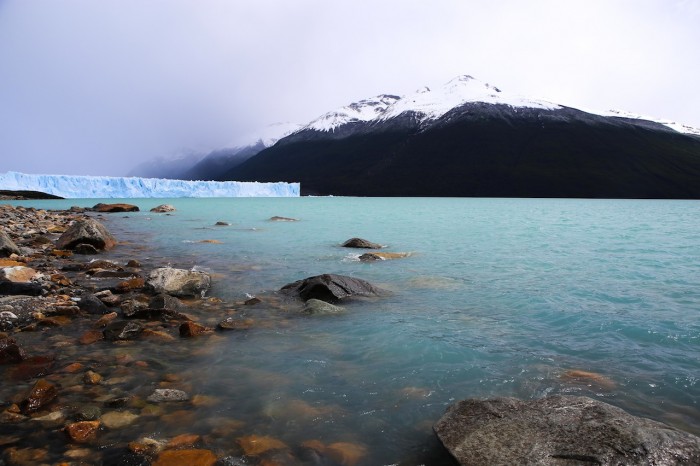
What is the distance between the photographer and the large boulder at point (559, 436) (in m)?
3.04

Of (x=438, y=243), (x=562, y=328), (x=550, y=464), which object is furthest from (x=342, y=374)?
(x=438, y=243)

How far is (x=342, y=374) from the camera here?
5219 mm

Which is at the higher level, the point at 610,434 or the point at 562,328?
the point at 610,434

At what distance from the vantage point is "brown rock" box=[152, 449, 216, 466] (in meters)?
3.23

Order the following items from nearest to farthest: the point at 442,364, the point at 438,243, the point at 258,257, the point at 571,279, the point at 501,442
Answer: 1. the point at 501,442
2. the point at 442,364
3. the point at 571,279
4. the point at 258,257
5. the point at 438,243

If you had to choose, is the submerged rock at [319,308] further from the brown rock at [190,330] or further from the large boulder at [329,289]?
the brown rock at [190,330]

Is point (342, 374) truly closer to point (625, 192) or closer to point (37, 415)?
point (37, 415)

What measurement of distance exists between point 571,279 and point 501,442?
959 cm

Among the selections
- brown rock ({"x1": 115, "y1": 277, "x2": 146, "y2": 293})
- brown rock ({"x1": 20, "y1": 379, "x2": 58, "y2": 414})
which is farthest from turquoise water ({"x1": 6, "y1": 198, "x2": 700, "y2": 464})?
brown rock ({"x1": 115, "y1": 277, "x2": 146, "y2": 293})

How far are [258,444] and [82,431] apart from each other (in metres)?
1.39

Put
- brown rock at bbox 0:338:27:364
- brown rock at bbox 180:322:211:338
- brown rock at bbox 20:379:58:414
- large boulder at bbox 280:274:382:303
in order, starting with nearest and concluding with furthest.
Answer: brown rock at bbox 20:379:58:414, brown rock at bbox 0:338:27:364, brown rock at bbox 180:322:211:338, large boulder at bbox 280:274:382:303

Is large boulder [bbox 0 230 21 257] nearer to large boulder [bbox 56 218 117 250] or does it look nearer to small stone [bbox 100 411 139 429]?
large boulder [bbox 56 218 117 250]

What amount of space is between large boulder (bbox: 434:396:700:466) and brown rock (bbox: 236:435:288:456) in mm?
1331

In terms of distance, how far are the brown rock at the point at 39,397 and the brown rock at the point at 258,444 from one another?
6.08ft
